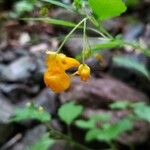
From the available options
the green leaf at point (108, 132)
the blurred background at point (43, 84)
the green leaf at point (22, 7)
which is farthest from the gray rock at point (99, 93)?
the green leaf at point (22, 7)

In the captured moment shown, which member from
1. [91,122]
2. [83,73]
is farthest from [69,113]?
[83,73]

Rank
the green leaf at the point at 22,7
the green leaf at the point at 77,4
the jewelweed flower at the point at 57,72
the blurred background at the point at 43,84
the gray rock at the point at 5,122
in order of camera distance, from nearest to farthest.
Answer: the jewelweed flower at the point at 57,72
the green leaf at the point at 77,4
the gray rock at the point at 5,122
the blurred background at the point at 43,84
the green leaf at the point at 22,7

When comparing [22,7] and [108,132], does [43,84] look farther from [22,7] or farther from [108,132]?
[22,7]

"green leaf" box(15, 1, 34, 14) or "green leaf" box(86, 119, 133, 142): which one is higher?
"green leaf" box(15, 1, 34, 14)

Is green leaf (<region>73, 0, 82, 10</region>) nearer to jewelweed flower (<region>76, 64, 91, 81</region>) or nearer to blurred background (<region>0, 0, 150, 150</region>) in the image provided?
jewelweed flower (<region>76, 64, 91, 81</region>)

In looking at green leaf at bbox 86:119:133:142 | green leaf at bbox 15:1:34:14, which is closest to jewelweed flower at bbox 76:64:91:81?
green leaf at bbox 86:119:133:142

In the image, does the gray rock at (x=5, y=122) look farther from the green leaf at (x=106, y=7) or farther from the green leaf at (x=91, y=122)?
the green leaf at (x=106, y=7)

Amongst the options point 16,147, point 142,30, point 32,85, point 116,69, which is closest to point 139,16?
point 142,30
